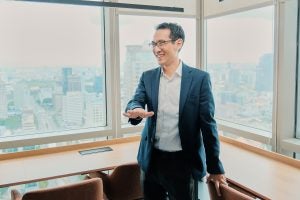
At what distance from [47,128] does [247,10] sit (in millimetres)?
2522

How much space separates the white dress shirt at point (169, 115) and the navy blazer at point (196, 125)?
3cm

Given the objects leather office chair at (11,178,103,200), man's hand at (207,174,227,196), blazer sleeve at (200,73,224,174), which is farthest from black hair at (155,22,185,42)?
leather office chair at (11,178,103,200)

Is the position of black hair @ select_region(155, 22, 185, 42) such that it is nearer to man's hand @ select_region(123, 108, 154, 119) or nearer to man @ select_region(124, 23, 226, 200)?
man @ select_region(124, 23, 226, 200)

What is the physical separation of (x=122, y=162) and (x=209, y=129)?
1.19 meters

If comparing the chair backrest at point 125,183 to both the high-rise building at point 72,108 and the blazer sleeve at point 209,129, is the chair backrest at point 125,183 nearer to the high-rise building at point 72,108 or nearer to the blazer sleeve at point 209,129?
the blazer sleeve at point 209,129

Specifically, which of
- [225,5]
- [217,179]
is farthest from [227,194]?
[225,5]

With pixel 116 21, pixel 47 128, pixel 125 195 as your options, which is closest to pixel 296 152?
pixel 125 195

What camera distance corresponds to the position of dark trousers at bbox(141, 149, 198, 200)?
75.0 inches

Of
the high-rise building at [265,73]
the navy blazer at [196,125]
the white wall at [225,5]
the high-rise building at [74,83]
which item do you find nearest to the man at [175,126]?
the navy blazer at [196,125]

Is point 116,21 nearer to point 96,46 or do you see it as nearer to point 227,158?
point 96,46

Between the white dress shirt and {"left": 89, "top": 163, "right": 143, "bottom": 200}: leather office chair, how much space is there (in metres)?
0.69

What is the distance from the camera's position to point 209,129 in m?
1.87

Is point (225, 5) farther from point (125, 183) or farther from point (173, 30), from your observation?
point (125, 183)

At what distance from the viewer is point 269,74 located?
3.11 metres
